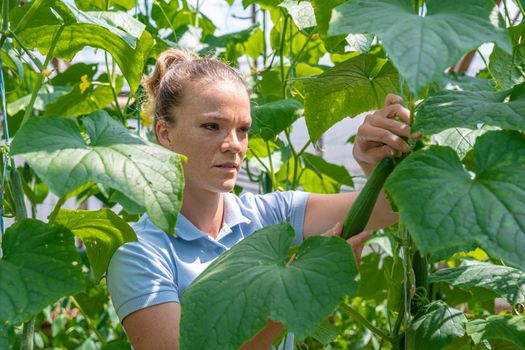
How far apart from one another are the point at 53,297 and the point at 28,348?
0.20 metres

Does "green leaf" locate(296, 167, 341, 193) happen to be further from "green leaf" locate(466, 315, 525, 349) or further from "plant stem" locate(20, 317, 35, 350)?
"plant stem" locate(20, 317, 35, 350)

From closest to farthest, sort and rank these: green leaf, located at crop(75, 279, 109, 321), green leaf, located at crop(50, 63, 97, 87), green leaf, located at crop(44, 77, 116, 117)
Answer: green leaf, located at crop(44, 77, 116, 117)
green leaf, located at crop(50, 63, 97, 87)
green leaf, located at crop(75, 279, 109, 321)

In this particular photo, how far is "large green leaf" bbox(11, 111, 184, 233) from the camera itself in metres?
0.84

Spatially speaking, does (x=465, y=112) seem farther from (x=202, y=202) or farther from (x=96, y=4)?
(x=96, y=4)

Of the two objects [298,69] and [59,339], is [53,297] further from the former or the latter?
[59,339]

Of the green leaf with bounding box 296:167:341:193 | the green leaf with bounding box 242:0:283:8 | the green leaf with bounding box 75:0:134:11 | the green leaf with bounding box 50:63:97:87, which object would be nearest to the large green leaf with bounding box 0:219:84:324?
the green leaf with bounding box 75:0:134:11

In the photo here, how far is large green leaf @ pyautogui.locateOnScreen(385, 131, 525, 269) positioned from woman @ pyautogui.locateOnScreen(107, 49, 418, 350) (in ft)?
0.52

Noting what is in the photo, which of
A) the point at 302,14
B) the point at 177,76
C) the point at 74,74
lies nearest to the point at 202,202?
the point at 177,76

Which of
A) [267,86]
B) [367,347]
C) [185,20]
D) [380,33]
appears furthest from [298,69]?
[380,33]

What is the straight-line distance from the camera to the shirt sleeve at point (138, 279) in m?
1.24

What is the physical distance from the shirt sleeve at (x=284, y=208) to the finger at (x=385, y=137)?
41 cm

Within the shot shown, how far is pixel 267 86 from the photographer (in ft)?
7.02

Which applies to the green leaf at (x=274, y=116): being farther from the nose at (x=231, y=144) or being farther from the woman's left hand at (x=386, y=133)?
the woman's left hand at (x=386, y=133)

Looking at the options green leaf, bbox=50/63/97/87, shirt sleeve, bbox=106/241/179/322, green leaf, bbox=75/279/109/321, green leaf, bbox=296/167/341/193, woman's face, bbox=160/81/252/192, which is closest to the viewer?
shirt sleeve, bbox=106/241/179/322
